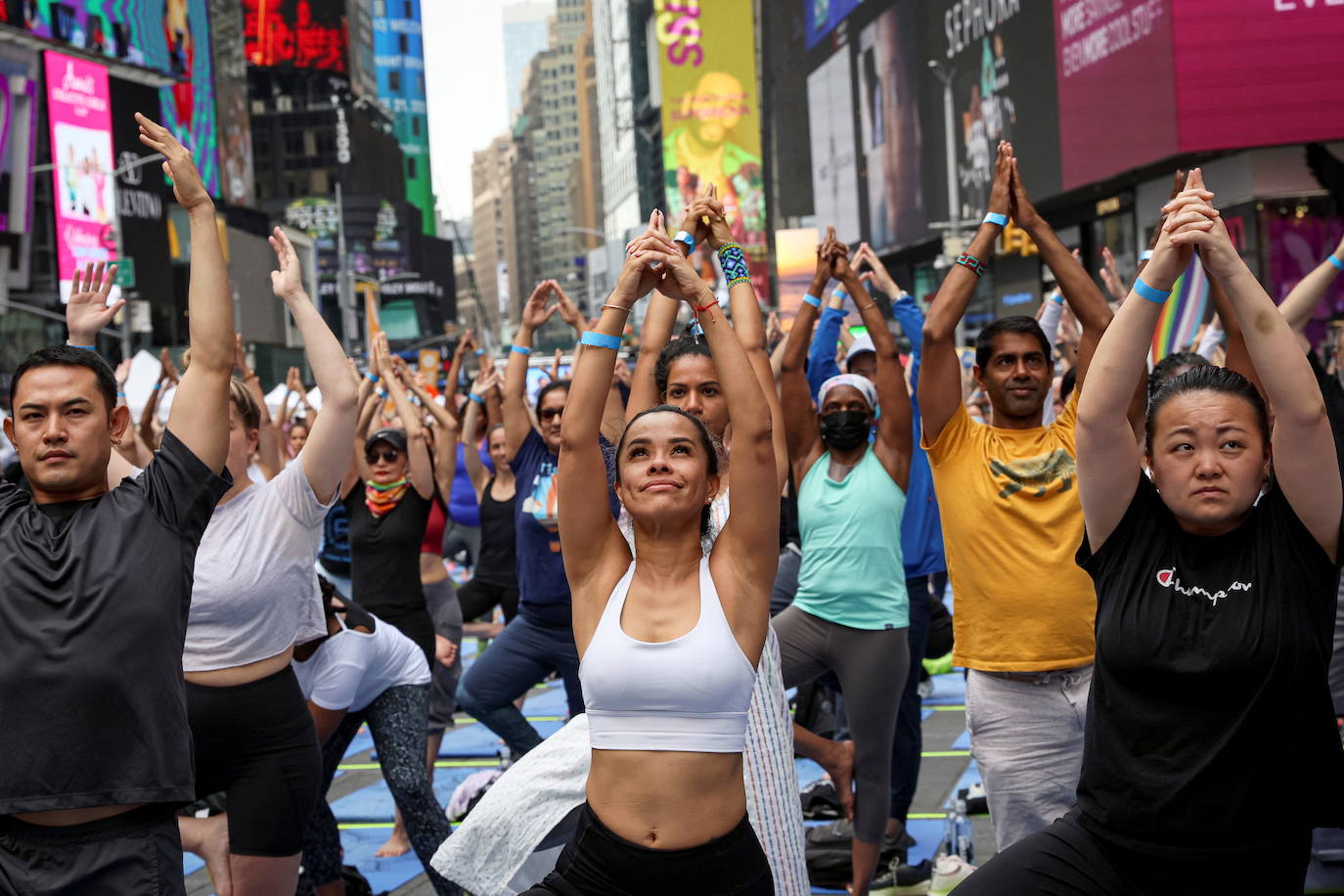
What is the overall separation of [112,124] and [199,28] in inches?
572

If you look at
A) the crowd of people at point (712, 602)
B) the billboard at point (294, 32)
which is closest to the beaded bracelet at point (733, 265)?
the crowd of people at point (712, 602)

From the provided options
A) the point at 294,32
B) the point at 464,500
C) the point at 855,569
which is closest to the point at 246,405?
the point at 855,569

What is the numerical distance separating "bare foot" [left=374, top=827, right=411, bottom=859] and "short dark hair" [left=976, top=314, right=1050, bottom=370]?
4.10 meters

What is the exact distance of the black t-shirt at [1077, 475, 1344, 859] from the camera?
11.7ft

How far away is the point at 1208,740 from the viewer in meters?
3.59

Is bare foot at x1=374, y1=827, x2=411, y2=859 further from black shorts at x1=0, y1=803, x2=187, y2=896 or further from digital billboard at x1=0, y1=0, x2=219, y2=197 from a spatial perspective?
digital billboard at x1=0, y1=0, x2=219, y2=197

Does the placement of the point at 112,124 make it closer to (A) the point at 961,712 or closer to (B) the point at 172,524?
(A) the point at 961,712

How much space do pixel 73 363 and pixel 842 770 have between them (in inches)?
155

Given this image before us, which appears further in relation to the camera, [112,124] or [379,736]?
[112,124]

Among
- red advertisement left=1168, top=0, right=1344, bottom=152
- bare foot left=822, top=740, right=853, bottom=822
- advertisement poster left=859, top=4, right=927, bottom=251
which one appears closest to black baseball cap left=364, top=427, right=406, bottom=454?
bare foot left=822, top=740, right=853, bottom=822

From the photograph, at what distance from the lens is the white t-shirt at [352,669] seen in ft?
20.4

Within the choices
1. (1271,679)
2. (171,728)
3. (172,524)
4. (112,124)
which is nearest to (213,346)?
(172,524)

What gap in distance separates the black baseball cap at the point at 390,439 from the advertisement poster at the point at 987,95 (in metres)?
26.1

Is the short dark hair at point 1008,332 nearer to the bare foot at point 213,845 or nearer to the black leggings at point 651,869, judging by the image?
the black leggings at point 651,869
